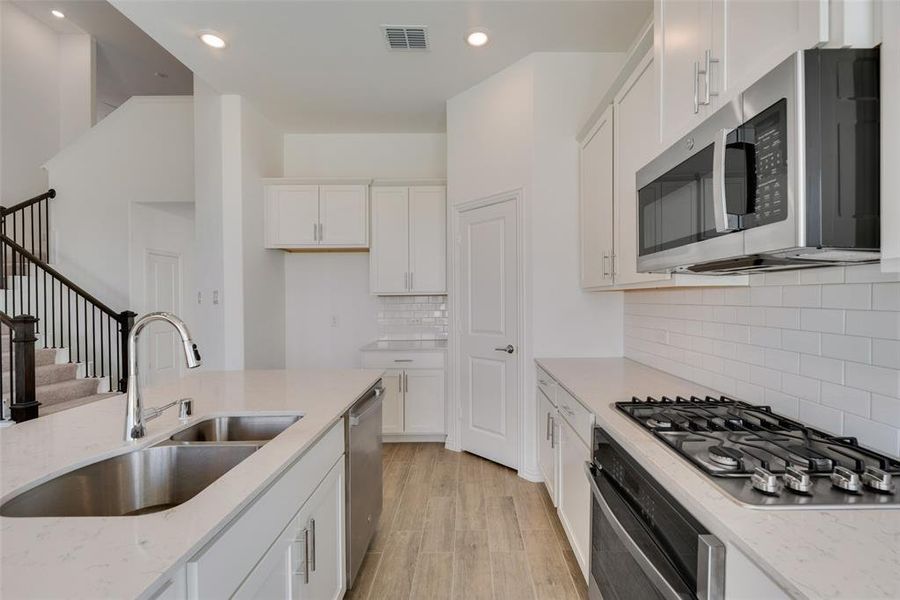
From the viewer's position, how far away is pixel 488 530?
258 cm

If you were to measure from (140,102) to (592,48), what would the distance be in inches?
189

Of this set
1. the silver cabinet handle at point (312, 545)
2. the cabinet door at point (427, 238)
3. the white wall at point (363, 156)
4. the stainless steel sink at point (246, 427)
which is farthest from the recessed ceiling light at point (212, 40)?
the silver cabinet handle at point (312, 545)

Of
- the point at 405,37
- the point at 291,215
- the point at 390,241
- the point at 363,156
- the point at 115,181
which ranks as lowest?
the point at 390,241

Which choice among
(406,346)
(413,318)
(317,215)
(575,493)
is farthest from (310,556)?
(317,215)

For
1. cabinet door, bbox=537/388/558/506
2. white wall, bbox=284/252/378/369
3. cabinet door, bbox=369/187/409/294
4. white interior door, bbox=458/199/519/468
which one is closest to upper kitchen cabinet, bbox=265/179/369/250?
cabinet door, bbox=369/187/409/294

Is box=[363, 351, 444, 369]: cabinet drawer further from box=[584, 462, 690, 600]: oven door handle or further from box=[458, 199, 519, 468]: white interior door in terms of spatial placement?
box=[584, 462, 690, 600]: oven door handle

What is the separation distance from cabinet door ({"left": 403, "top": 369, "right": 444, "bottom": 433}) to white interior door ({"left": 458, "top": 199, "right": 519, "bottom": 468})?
312mm

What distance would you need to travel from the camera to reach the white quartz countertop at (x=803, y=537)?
0.69 metres

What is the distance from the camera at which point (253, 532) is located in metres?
1.05

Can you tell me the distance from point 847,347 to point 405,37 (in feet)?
9.43

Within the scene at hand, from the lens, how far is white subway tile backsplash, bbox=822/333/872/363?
124cm

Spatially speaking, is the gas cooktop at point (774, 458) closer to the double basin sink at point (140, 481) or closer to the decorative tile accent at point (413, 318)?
the double basin sink at point (140, 481)

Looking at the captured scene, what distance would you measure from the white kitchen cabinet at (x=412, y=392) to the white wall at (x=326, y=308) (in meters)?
0.72

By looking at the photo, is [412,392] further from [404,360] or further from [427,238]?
[427,238]
